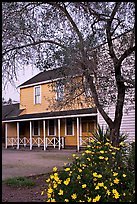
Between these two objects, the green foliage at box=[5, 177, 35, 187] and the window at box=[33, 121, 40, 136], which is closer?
the green foliage at box=[5, 177, 35, 187]

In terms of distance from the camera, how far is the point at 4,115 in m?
33.2

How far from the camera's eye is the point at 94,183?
488 centimetres

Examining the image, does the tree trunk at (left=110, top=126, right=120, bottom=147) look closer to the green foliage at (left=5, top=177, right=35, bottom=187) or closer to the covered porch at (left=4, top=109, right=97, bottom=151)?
the green foliage at (left=5, top=177, right=35, bottom=187)

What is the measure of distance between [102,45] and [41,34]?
6.17ft

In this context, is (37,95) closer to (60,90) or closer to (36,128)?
(36,128)

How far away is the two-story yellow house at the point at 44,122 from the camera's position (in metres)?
24.5

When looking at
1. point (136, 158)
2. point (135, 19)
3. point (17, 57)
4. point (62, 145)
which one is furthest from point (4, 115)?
point (136, 158)

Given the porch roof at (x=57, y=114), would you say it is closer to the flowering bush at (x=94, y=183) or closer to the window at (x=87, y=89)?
the window at (x=87, y=89)

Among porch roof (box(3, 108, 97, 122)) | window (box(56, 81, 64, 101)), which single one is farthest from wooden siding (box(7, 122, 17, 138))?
window (box(56, 81, 64, 101))

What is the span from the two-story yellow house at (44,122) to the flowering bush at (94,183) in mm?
16567

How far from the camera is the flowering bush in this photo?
4.79m

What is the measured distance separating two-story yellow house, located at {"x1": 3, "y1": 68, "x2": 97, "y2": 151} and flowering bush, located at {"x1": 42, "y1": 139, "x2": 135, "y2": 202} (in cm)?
1657

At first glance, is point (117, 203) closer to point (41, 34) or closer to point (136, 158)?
point (136, 158)

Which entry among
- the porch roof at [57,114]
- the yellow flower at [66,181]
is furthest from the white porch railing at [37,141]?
the yellow flower at [66,181]
